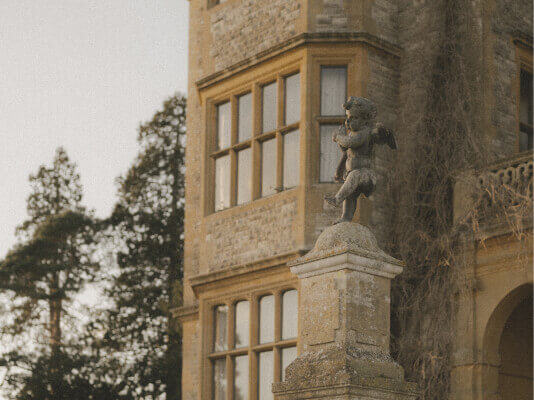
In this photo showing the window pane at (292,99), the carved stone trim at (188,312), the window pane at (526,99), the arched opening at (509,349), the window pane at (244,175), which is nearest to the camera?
the arched opening at (509,349)

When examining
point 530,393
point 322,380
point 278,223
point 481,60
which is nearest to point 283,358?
point 278,223

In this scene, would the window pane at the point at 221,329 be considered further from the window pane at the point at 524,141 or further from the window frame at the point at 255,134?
the window pane at the point at 524,141

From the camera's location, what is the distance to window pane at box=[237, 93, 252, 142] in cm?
1380

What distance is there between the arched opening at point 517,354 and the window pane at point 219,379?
A: 136 inches

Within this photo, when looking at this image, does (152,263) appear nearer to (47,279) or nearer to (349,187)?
(47,279)

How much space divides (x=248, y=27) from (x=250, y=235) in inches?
106

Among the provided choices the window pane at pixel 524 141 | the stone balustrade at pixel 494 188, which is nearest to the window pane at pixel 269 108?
the stone balustrade at pixel 494 188

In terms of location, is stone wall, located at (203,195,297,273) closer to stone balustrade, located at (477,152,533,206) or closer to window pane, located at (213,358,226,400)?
window pane, located at (213,358,226,400)

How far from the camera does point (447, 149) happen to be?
12.9 m

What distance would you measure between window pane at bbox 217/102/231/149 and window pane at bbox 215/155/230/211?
0.19 m

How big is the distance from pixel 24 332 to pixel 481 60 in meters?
12.0

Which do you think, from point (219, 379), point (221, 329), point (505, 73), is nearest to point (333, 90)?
point (505, 73)

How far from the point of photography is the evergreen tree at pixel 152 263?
21.6 m

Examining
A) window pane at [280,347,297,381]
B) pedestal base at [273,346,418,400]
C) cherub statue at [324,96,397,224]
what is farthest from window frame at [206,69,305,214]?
pedestal base at [273,346,418,400]
